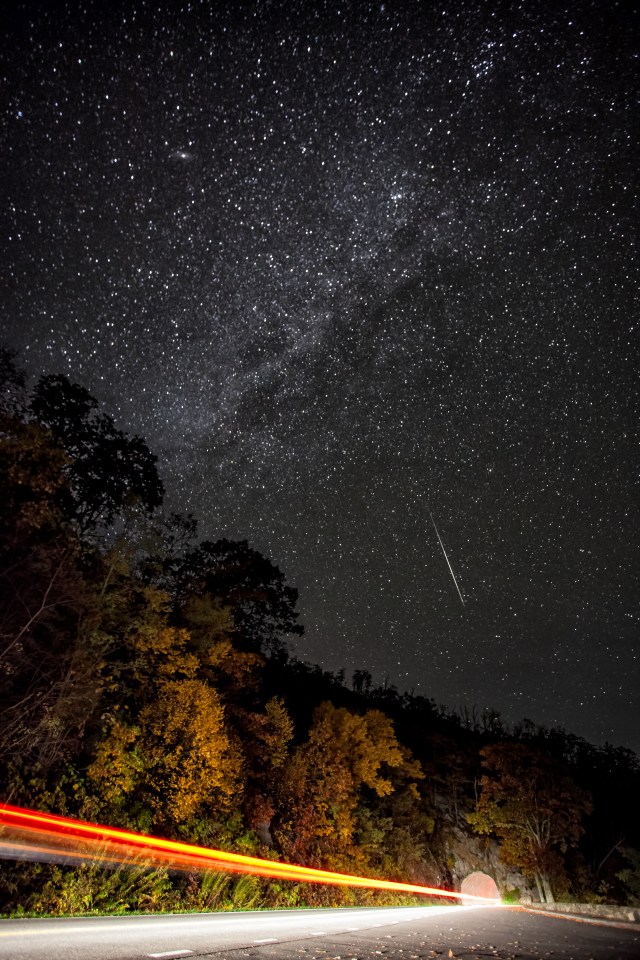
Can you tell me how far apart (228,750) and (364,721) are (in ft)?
49.2

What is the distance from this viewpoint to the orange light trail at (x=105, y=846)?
11422 mm

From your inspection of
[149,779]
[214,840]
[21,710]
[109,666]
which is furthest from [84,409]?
[214,840]

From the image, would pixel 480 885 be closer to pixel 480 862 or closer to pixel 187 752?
pixel 480 862

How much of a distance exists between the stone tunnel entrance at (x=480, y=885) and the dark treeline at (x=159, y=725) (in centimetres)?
581

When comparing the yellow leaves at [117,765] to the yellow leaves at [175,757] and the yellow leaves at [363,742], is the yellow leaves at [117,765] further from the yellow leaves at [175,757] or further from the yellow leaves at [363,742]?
the yellow leaves at [363,742]

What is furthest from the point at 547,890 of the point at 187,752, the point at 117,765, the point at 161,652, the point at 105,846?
the point at 105,846

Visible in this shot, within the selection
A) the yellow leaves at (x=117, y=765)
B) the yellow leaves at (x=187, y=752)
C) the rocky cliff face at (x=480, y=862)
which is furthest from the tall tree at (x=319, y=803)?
the rocky cliff face at (x=480, y=862)

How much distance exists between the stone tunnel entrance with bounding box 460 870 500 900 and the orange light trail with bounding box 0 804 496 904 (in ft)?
111

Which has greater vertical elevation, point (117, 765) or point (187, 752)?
point (187, 752)

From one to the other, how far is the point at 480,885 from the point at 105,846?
4557 centimetres

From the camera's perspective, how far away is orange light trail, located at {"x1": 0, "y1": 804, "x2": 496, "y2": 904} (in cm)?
1142

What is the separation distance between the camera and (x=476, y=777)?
174 feet

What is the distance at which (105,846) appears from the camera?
41.5ft

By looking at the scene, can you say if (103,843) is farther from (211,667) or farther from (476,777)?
(476,777)
